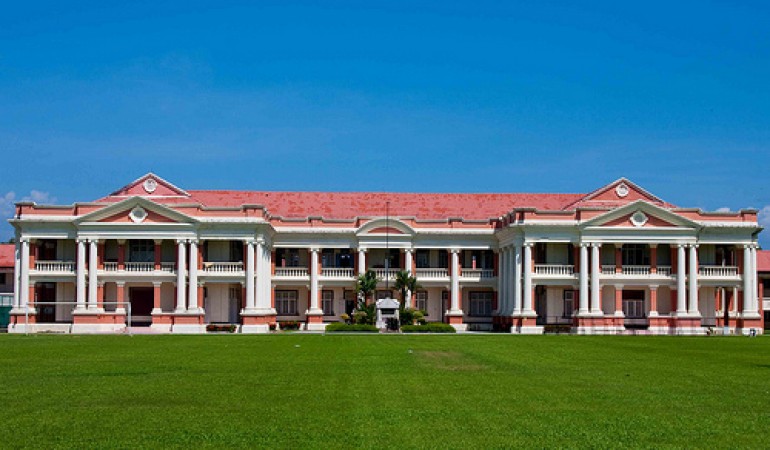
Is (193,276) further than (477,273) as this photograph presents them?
No

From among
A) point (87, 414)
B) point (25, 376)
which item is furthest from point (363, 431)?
point (25, 376)

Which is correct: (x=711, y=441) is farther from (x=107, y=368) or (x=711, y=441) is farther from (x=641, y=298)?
(x=641, y=298)

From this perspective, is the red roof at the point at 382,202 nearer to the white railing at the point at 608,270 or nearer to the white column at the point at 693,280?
the white railing at the point at 608,270

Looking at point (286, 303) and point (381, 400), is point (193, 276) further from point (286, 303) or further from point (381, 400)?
point (381, 400)

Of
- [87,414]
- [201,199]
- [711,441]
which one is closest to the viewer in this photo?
[711,441]

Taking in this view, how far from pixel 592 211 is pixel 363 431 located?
4760cm

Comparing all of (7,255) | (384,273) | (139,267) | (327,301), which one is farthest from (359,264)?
(7,255)

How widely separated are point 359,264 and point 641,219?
1784cm

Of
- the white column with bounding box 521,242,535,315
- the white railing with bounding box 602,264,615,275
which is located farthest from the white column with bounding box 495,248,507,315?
the white railing with bounding box 602,264,615,275

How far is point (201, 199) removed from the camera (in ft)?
227

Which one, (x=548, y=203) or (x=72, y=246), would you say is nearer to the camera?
(x=72, y=246)

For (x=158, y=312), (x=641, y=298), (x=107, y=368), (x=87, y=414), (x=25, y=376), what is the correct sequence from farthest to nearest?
1. (x=641, y=298)
2. (x=158, y=312)
3. (x=107, y=368)
4. (x=25, y=376)
5. (x=87, y=414)

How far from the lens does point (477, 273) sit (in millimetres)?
67188

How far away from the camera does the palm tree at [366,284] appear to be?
205ft
